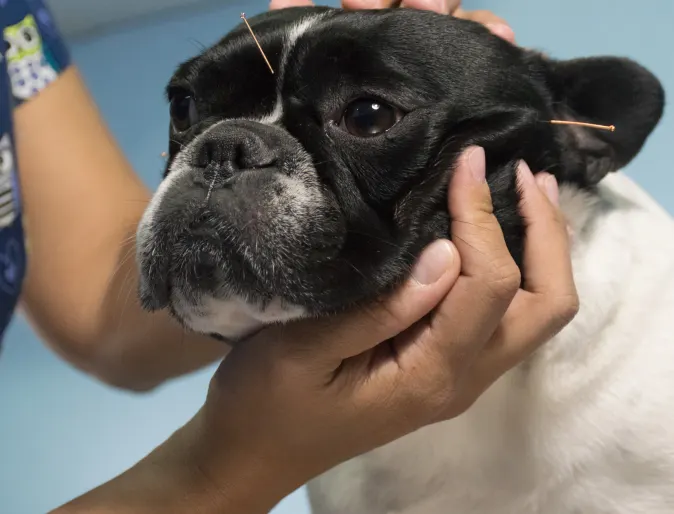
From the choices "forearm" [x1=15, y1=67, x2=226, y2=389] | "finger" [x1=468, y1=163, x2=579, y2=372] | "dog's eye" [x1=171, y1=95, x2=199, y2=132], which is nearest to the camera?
"finger" [x1=468, y1=163, x2=579, y2=372]

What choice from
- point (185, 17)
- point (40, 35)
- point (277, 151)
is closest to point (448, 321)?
point (277, 151)

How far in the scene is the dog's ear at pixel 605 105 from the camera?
1047 mm

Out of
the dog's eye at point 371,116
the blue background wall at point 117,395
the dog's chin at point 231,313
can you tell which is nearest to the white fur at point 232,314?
the dog's chin at point 231,313

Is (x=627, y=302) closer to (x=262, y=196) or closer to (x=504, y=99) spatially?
(x=504, y=99)

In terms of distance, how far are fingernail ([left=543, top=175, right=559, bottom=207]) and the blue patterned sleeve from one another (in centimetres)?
83

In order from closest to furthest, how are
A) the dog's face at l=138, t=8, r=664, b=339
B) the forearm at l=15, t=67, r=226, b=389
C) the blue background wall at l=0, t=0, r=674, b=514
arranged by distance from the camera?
the dog's face at l=138, t=8, r=664, b=339 < the forearm at l=15, t=67, r=226, b=389 < the blue background wall at l=0, t=0, r=674, b=514

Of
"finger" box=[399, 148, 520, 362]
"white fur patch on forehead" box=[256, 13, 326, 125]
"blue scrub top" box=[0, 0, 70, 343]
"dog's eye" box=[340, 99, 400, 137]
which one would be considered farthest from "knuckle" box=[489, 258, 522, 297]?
"blue scrub top" box=[0, 0, 70, 343]

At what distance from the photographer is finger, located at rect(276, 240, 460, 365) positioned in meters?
0.84

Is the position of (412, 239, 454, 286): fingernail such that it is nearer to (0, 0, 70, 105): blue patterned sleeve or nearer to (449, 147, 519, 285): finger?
(449, 147, 519, 285): finger

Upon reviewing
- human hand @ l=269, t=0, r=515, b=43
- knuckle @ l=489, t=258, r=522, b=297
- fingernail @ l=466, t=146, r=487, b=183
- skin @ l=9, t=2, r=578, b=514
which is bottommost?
skin @ l=9, t=2, r=578, b=514

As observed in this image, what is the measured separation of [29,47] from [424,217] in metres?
0.77

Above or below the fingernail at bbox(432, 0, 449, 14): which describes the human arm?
below

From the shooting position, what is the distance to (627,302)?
1.00 metres

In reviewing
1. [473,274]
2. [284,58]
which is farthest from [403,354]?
[284,58]
